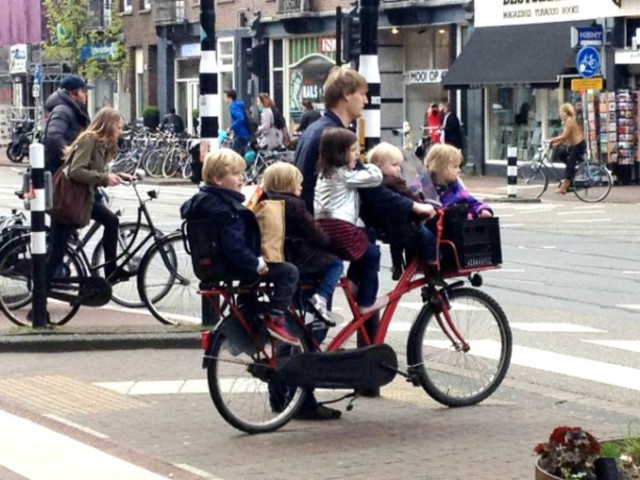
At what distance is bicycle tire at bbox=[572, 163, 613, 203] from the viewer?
2864 cm

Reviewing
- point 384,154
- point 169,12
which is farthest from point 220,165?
point 169,12

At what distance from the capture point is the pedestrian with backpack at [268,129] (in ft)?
109

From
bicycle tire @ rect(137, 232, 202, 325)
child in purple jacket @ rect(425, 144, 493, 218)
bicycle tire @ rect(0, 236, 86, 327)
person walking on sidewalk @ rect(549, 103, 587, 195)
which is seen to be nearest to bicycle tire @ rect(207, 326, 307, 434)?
child in purple jacket @ rect(425, 144, 493, 218)

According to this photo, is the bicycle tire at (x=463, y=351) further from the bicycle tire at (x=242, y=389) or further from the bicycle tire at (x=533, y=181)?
the bicycle tire at (x=533, y=181)

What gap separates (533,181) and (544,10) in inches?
303

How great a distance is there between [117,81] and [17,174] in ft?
55.3

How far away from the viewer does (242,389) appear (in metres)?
8.17

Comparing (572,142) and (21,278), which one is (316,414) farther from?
(572,142)

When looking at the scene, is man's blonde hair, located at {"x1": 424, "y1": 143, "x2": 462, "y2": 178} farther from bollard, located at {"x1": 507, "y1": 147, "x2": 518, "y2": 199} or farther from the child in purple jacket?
bollard, located at {"x1": 507, "y1": 147, "x2": 518, "y2": 199}

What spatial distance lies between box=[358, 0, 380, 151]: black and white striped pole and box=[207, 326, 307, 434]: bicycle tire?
9.30 feet

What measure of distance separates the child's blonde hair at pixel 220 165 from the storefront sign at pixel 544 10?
88.5ft

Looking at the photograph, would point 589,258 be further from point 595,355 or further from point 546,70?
point 546,70

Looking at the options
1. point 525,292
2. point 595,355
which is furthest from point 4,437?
point 525,292

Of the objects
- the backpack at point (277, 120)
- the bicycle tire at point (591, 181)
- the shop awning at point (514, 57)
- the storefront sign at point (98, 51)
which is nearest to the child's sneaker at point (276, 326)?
the bicycle tire at point (591, 181)
